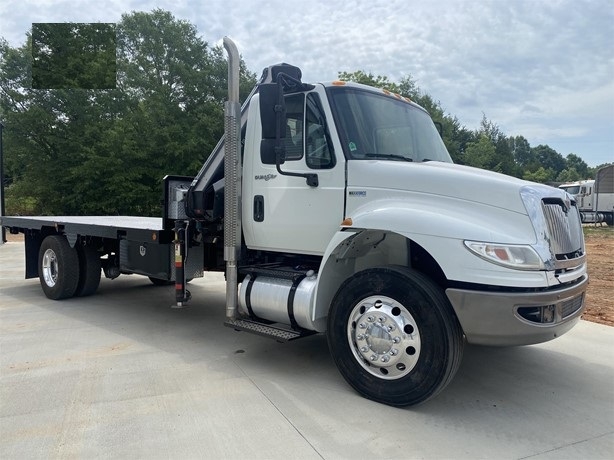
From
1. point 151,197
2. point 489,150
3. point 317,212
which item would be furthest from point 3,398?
point 489,150

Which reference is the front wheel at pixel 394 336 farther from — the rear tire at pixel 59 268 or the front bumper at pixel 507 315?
the rear tire at pixel 59 268

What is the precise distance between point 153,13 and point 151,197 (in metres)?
13.3

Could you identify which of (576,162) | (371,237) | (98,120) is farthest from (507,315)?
(576,162)

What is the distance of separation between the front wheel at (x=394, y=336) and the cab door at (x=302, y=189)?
67cm

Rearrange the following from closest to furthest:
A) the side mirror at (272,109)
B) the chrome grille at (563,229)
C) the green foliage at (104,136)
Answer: the chrome grille at (563,229), the side mirror at (272,109), the green foliage at (104,136)

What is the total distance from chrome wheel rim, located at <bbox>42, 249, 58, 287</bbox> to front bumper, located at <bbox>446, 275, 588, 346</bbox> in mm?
6532

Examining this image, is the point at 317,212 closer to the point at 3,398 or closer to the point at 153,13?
the point at 3,398

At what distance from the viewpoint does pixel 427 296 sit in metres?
3.32

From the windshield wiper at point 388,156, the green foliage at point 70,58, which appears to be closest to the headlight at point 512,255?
the windshield wiper at point 388,156

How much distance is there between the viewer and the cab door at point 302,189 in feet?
13.3

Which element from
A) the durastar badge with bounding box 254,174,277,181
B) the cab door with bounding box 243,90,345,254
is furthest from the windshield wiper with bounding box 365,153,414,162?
the durastar badge with bounding box 254,174,277,181

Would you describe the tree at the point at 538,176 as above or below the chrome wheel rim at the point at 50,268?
above

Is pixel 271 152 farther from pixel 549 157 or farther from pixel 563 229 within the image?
pixel 549 157

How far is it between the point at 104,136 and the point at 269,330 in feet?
81.0
